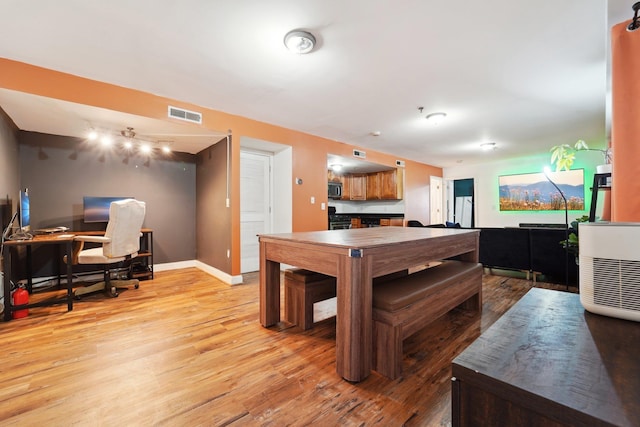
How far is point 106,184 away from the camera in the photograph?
4086 mm

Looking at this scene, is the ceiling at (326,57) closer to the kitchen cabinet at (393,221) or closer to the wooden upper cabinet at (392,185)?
the wooden upper cabinet at (392,185)

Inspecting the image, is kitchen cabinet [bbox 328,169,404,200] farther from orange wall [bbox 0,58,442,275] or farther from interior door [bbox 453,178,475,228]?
interior door [bbox 453,178,475,228]

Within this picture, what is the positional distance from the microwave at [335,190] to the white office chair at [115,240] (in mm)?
4382

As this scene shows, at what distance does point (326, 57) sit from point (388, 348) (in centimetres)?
238

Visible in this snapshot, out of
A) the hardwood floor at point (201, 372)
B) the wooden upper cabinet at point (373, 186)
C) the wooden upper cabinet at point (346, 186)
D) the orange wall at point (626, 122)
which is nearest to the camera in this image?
the hardwood floor at point (201, 372)

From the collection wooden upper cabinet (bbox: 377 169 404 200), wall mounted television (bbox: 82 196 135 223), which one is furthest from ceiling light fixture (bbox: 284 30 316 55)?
wooden upper cabinet (bbox: 377 169 404 200)

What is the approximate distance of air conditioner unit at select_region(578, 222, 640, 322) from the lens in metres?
0.70

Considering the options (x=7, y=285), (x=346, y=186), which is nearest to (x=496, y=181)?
(x=346, y=186)

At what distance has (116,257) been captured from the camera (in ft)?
10.5

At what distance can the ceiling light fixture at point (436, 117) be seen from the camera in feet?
12.3

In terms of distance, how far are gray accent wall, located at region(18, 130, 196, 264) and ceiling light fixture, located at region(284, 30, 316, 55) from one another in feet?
10.5

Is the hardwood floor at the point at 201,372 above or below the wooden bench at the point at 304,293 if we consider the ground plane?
below

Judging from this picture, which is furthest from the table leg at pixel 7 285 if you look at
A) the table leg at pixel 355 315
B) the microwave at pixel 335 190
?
the microwave at pixel 335 190

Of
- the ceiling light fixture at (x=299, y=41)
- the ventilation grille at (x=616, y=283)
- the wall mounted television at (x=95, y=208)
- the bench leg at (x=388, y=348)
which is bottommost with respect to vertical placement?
the bench leg at (x=388, y=348)
